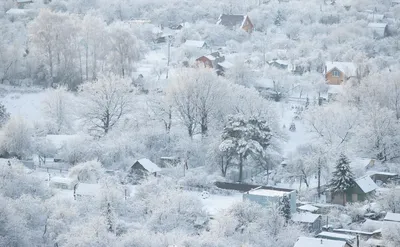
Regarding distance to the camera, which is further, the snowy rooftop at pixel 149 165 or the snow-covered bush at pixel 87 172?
the snowy rooftop at pixel 149 165

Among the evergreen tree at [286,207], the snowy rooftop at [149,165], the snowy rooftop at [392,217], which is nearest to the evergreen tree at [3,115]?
the snowy rooftop at [149,165]

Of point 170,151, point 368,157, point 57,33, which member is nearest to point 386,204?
point 368,157

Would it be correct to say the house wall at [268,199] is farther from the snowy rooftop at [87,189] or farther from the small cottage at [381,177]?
the snowy rooftop at [87,189]

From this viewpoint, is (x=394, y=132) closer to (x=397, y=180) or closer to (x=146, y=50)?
(x=397, y=180)

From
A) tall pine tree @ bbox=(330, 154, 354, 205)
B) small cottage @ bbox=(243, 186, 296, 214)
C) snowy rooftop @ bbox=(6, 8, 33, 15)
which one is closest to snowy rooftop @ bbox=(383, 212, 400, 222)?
tall pine tree @ bbox=(330, 154, 354, 205)

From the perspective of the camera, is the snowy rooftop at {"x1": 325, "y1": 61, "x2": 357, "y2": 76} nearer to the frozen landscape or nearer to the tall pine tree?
the frozen landscape
